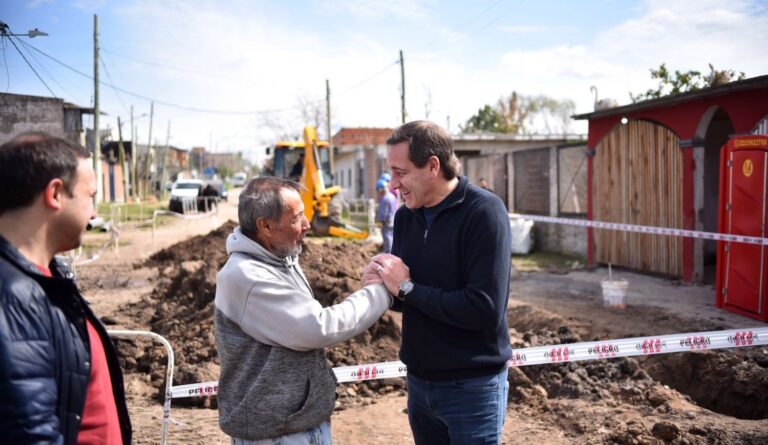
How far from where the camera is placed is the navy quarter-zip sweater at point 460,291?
2.36m

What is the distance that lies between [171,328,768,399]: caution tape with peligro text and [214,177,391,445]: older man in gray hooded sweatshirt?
74.2 inches

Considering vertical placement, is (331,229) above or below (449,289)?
below

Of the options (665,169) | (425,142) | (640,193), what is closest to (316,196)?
(640,193)

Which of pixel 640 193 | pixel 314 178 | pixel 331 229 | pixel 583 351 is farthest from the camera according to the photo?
pixel 331 229

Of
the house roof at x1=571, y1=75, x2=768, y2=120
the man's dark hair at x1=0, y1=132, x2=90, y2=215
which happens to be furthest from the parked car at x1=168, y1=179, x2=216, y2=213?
the man's dark hair at x1=0, y1=132, x2=90, y2=215

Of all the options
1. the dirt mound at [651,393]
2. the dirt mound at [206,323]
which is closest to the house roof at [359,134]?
the dirt mound at [206,323]

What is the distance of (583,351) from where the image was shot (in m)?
4.61

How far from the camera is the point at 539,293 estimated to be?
11.0m

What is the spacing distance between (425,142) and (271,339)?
1.01 m

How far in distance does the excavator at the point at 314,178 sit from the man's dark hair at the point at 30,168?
14.1 m

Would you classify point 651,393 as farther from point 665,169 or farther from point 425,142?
point 665,169

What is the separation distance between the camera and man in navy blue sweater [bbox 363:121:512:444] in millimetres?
2375

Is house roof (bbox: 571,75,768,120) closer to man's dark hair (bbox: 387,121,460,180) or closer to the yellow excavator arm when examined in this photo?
the yellow excavator arm

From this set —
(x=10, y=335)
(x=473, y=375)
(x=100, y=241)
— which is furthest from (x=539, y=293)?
(x=100, y=241)
